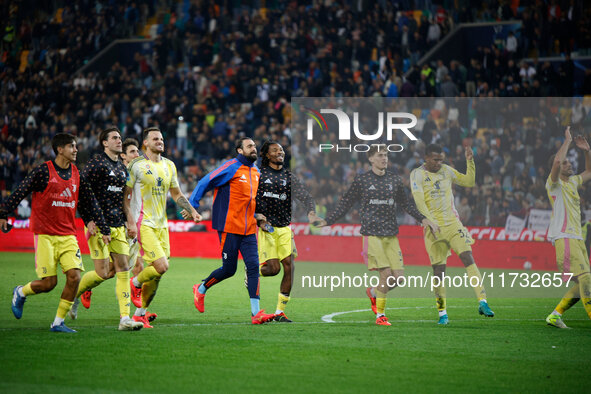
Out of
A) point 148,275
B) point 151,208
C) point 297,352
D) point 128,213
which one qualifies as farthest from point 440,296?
point 128,213

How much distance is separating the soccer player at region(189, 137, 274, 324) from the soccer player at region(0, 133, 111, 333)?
183cm

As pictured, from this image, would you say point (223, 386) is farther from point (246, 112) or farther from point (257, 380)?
point (246, 112)

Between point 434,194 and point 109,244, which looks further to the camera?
point 434,194

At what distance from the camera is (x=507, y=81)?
23906mm

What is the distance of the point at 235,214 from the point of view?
11227 mm

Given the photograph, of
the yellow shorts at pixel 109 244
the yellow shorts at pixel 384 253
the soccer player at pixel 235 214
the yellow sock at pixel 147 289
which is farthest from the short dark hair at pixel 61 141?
the yellow shorts at pixel 384 253

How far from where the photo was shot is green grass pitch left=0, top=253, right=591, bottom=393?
23.4 ft

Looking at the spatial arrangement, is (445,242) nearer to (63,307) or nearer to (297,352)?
(297,352)

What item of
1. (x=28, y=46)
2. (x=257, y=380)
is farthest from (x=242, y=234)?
(x=28, y=46)

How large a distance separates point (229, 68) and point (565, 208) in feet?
68.9

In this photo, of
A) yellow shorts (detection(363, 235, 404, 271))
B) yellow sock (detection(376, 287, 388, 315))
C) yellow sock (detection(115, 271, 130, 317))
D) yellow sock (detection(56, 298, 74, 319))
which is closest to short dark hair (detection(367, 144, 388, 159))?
yellow shorts (detection(363, 235, 404, 271))

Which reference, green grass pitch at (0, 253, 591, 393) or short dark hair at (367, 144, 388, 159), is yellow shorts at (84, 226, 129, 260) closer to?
green grass pitch at (0, 253, 591, 393)

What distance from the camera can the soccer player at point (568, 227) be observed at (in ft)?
36.2

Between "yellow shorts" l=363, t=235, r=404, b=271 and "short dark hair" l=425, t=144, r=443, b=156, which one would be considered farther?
"short dark hair" l=425, t=144, r=443, b=156
